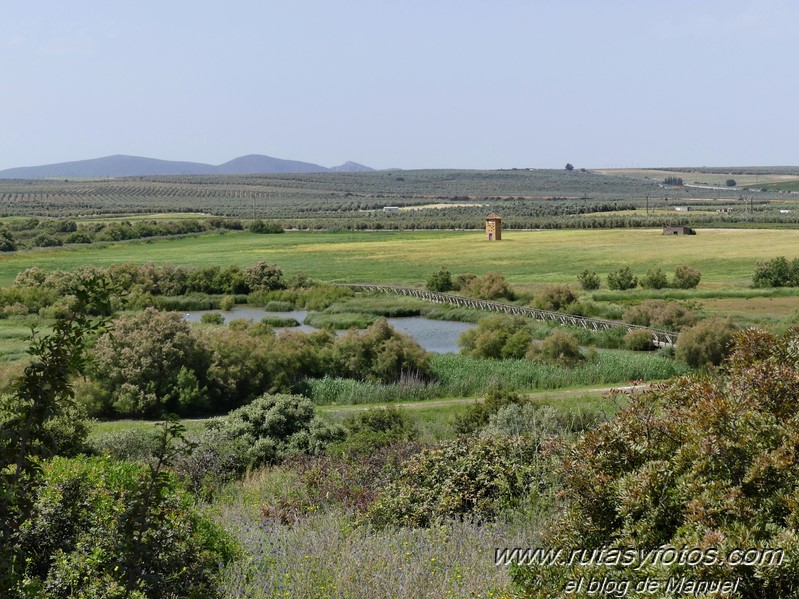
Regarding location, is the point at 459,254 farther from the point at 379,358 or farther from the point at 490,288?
the point at 379,358

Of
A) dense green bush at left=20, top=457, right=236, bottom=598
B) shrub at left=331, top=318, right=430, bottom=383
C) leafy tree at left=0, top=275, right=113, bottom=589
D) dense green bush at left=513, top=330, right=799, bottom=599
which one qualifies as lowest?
shrub at left=331, top=318, right=430, bottom=383

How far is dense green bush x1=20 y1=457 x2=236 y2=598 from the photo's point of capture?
5.78m

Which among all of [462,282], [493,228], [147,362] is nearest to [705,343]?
[147,362]

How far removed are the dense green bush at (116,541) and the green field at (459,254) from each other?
58711 millimetres

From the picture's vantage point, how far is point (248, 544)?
870 centimetres

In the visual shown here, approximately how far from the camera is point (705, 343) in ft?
117

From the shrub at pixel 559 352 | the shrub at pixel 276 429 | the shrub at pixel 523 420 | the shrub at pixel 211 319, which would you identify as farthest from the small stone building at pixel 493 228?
the shrub at pixel 276 429

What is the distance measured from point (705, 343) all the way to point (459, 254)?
56.4 m

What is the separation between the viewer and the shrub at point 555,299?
53.5 metres

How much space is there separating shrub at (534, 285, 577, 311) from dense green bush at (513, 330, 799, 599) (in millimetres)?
46204

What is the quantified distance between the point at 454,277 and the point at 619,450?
5912 centimetres

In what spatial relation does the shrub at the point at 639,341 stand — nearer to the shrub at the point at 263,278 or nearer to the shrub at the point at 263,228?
the shrub at the point at 263,278

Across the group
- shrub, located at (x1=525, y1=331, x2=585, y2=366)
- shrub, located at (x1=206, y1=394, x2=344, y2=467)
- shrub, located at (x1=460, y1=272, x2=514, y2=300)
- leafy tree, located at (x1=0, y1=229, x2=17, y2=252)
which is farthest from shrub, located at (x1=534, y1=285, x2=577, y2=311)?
leafy tree, located at (x1=0, y1=229, x2=17, y2=252)

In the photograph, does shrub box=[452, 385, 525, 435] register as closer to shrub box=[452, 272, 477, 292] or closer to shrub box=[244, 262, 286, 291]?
shrub box=[452, 272, 477, 292]
